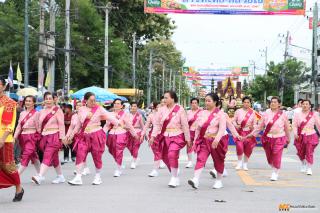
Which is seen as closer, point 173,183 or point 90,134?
point 173,183

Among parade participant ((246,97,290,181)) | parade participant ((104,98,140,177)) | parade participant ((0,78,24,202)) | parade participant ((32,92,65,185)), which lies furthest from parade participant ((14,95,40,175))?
parade participant ((246,97,290,181))

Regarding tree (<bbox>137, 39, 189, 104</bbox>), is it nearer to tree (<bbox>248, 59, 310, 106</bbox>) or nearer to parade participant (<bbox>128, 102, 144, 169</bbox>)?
tree (<bbox>248, 59, 310, 106</bbox>)

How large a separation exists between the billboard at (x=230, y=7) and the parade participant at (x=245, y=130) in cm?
1424

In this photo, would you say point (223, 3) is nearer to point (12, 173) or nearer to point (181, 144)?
point (181, 144)

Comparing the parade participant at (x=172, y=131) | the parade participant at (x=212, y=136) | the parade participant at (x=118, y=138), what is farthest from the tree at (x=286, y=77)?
the parade participant at (x=212, y=136)

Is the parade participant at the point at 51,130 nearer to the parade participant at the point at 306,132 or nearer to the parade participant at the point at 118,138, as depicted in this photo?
the parade participant at the point at 118,138

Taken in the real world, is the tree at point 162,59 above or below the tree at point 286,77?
above

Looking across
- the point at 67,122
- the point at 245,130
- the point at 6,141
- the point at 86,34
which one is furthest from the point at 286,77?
the point at 6,141

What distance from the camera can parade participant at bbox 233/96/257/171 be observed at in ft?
45.7

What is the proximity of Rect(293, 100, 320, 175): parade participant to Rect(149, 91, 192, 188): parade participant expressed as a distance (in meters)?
3.57

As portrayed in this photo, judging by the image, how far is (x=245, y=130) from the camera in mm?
14180

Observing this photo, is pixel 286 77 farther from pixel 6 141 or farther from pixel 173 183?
pixel 6 141

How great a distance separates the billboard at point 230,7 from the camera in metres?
27.8

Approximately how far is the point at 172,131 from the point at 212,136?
808 mm
